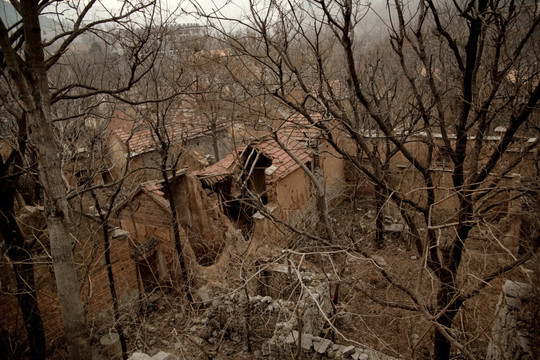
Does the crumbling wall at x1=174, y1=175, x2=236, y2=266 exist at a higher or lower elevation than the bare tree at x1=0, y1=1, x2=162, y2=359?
lower

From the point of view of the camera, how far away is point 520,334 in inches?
170

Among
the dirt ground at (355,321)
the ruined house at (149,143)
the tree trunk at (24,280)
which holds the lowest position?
the dirt ground at (355,321)

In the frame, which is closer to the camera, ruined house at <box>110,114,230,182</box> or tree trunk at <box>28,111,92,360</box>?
tree trunk at <box>28,111,92,360</box>

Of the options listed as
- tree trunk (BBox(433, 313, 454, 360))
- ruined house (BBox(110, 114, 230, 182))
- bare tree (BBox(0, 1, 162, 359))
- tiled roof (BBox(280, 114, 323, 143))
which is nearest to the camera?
bare tree (BBox(0, 1, 162, 359))

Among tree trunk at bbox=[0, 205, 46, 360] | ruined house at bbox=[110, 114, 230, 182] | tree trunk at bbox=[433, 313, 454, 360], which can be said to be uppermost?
ruined house at bbox=[110, 114, 230, 182]

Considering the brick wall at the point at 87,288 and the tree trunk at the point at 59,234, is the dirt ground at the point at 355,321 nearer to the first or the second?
the brick wall at the point at 87,288

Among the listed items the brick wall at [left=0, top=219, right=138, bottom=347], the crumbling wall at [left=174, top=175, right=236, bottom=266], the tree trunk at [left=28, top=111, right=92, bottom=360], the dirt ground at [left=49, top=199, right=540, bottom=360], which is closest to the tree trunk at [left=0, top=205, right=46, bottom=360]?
the brick wall at [left=0, top=219, right=138, bottom=347]

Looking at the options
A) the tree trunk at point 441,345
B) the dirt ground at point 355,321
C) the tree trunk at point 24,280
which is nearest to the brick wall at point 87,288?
the tree trunk at point 24,280

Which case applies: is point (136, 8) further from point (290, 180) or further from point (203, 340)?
point (290, 180)

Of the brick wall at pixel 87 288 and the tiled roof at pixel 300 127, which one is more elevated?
the tiled roof at pixel 300 127

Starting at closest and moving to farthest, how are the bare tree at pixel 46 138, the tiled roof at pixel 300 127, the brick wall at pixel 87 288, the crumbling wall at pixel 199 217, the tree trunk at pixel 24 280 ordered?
the bare tree at pixel 46 138, the tiled roof at pixel 300 127, the tree trunk at pixel 24 280, the brick wall at pixel 87 288, the crumbling wall at pixel 199 217

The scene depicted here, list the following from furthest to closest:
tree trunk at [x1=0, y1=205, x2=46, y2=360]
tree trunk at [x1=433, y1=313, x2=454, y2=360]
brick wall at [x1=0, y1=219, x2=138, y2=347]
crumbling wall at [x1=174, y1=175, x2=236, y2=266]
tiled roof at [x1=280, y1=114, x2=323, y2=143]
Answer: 1. crumbling wall at [x1=174, y1=175, x2=236, y2=266]
2. brick wall at [x1=0, y1=219, x2=138, y2=347]
3. tree trunk at [x1=0, y1=205, x2=46, y2=360]
4. tree trunk at [x1=433, y1=313, x2=454, y2=360]
5. tiled roof at [x1=280, y1=114, x2=323, y2=143]

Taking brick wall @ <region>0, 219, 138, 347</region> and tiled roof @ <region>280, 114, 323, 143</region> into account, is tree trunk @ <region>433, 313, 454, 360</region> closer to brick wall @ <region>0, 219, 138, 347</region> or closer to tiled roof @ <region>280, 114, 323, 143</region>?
tiled roof @ <region>280, 114, 323, 143</region>

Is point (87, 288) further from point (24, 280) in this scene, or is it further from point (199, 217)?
point (199, 217)
